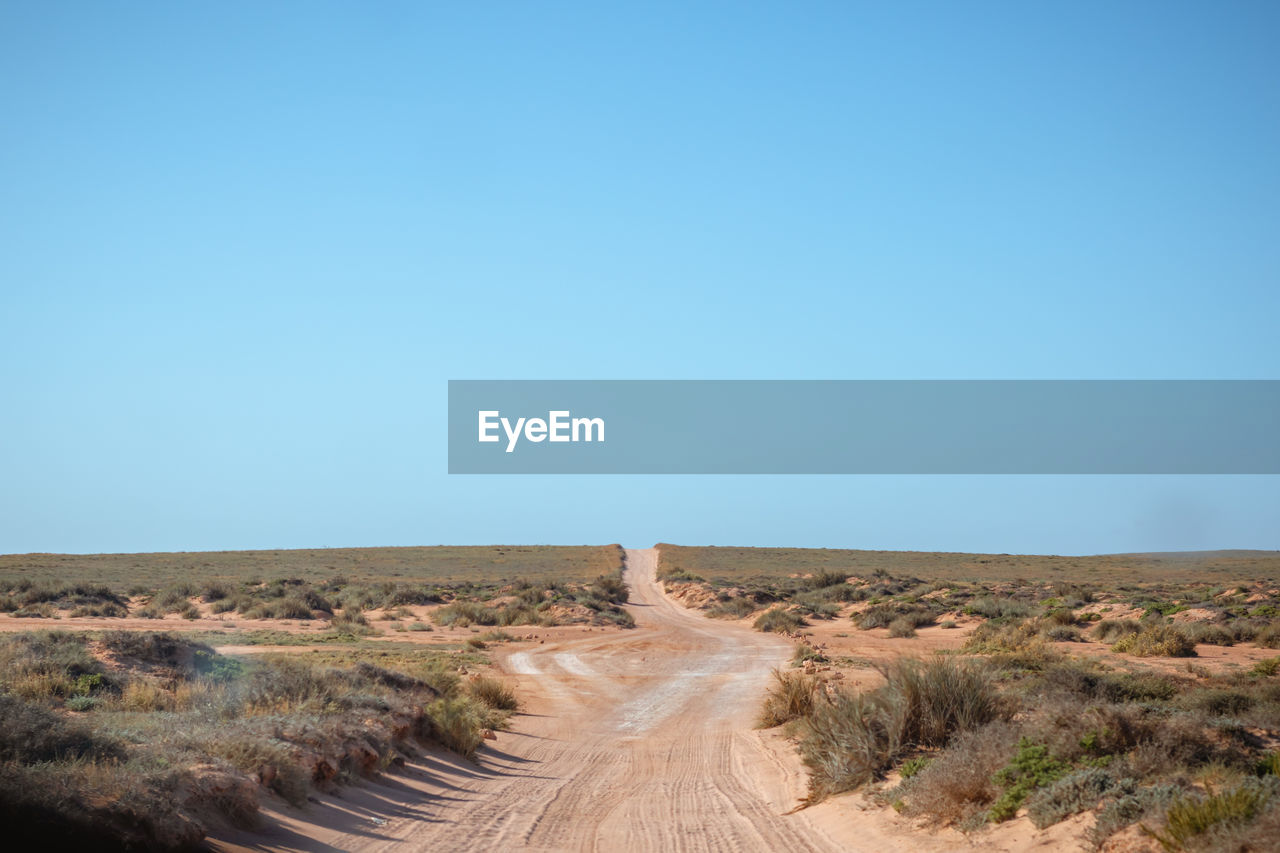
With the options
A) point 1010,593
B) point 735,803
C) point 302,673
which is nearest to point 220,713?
point 302,673

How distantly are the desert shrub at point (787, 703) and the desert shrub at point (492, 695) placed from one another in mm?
5237

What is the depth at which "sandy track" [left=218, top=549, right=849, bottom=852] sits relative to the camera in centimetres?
968


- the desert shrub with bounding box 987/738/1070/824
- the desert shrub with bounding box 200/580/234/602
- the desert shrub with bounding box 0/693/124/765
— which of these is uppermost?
the desert shrub with bounding box 0/693/124/765

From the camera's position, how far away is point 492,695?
769 inches

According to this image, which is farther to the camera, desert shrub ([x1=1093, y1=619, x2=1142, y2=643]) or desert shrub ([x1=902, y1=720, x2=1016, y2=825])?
desert shrub ([x1=1093, y1=619, x2=1142, y2=643])

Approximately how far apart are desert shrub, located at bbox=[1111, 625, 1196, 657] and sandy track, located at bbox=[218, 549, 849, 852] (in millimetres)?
10287

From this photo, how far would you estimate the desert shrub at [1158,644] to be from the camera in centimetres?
2538

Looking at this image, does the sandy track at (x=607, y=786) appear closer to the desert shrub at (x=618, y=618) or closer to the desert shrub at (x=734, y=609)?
the desert shrub at (x=618, y=618)

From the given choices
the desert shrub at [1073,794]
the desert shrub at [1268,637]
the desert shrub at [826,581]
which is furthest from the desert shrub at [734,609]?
the desert shrub at [1073,794]

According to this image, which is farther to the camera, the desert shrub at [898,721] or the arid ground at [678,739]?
the desert shrub at [898,721]

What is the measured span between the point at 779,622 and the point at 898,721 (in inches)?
1326

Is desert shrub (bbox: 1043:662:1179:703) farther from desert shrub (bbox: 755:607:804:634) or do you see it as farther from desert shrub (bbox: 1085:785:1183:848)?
desert shrub (bbox: 755:607:804:634)

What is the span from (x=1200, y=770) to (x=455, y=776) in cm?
885

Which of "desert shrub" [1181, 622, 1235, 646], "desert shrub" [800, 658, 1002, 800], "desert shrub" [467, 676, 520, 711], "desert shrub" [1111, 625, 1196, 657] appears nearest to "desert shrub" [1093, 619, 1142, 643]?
"desert shrub" [1181, 622, 1235, 646]
